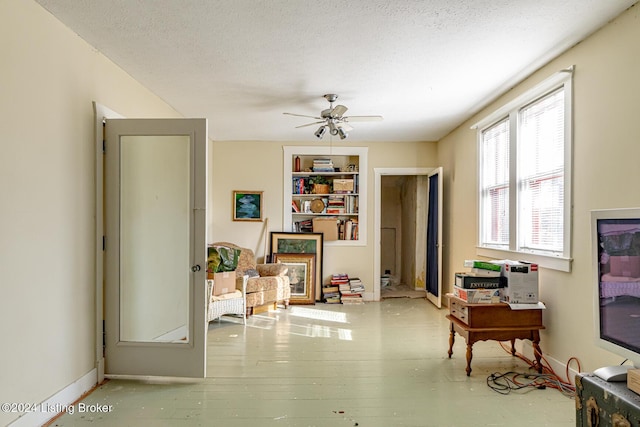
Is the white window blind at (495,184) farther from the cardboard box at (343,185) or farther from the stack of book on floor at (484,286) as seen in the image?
the cardboard box at (343,185)

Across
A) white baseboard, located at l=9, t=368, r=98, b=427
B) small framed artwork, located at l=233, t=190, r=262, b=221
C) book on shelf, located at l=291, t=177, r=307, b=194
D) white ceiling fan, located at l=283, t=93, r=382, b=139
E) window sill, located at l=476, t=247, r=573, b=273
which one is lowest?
white baseboard, located at l=9, t=368, r=98, b=427

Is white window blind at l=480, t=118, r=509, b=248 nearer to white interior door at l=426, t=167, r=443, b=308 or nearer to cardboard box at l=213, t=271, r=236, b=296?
white interior door at l=426, t=167, r=443, b=308

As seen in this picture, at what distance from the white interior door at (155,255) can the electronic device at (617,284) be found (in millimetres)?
2463

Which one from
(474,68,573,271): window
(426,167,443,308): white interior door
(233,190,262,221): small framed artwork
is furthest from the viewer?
(233,190,262,221): small framed artwork

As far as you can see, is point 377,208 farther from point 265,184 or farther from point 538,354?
point 538,354

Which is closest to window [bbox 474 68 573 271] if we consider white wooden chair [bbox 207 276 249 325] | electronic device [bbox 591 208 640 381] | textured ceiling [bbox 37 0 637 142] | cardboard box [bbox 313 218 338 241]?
textured ceiling [bbox 37 0 637 142]

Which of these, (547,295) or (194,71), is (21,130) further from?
(547,295)

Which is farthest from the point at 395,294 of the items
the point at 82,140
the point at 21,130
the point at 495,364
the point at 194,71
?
the point at 21,130

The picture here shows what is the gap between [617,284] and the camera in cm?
172

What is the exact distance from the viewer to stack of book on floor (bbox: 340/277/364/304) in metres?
5.55

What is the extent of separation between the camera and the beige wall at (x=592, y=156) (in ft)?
7.23

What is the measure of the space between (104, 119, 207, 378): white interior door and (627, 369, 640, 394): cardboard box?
98.1 inches

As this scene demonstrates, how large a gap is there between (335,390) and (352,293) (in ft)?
9.73

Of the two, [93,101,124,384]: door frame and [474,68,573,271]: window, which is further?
[474,68,573,271]: window
